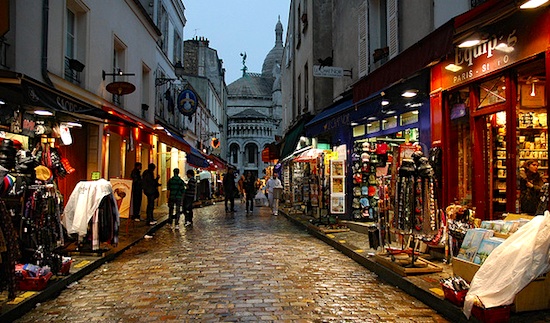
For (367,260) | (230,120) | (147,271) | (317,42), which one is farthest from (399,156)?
(230,120)

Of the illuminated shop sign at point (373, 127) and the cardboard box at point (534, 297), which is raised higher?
the illuminated shop sign at point (373, 127)

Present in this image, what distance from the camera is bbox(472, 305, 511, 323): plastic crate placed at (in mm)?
4297

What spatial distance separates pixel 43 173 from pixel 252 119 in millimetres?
63561

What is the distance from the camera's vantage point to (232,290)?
6.06 m

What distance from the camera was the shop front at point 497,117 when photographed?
609 centimetres

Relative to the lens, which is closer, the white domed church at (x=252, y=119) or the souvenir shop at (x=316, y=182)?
the souvenir shop at (x=316, y=182)

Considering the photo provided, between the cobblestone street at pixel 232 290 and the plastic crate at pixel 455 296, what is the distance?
0.24 metres

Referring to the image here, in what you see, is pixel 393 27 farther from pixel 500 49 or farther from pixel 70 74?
pixel 70 74

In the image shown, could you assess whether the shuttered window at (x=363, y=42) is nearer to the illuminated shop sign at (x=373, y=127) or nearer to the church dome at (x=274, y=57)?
the illuminated shop sign at (x=373, y=127)

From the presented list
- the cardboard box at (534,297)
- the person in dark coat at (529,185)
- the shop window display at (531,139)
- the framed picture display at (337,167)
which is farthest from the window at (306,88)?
the cardboard box at (534,297)

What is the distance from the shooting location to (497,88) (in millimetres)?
6973

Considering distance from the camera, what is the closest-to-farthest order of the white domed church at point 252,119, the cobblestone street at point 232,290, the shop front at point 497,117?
the cobblestone street at point 232,290 → the shop front at point 497,117 → the white domed church at point 252,119

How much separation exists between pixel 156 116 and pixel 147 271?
1442 centimetres

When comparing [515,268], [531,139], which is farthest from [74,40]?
[515,268]
